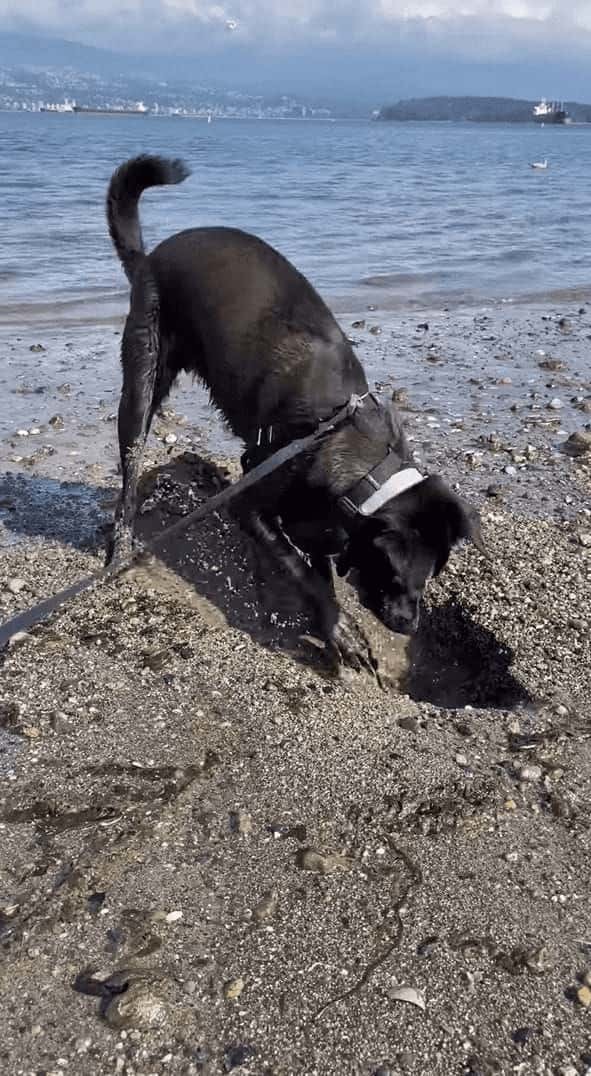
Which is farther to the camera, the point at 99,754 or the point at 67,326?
the point at 67,326

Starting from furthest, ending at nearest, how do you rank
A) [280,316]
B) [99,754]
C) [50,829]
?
1. [280,316]
2. [99,754]
3. [50,829]

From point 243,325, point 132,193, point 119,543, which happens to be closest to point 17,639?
point 119,543

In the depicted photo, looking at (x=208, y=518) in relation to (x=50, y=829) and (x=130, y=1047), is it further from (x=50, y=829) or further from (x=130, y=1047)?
(x=130, y=1047)

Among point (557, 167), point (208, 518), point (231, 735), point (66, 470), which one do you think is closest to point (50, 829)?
point (231, 735)

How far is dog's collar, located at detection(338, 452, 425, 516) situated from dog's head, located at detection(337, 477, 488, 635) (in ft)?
0.13

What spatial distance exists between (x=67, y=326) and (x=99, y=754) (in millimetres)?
7412

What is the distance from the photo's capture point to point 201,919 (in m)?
2.73

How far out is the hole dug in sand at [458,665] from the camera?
4.34m

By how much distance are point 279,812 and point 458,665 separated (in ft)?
5.59

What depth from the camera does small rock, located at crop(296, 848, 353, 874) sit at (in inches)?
117

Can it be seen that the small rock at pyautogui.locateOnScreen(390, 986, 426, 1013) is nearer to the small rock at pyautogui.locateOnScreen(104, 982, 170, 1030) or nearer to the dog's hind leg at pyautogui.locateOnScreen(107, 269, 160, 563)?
the small rock at pyautogui.locateOnScreen(104, 982, 170, 1030)

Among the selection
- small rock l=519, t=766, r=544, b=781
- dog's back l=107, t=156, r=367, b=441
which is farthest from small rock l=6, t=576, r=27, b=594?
small rock l=519, t=766, r=544, b=781

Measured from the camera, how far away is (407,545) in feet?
13.6

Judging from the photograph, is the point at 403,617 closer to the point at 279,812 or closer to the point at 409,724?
the point at 409,724
